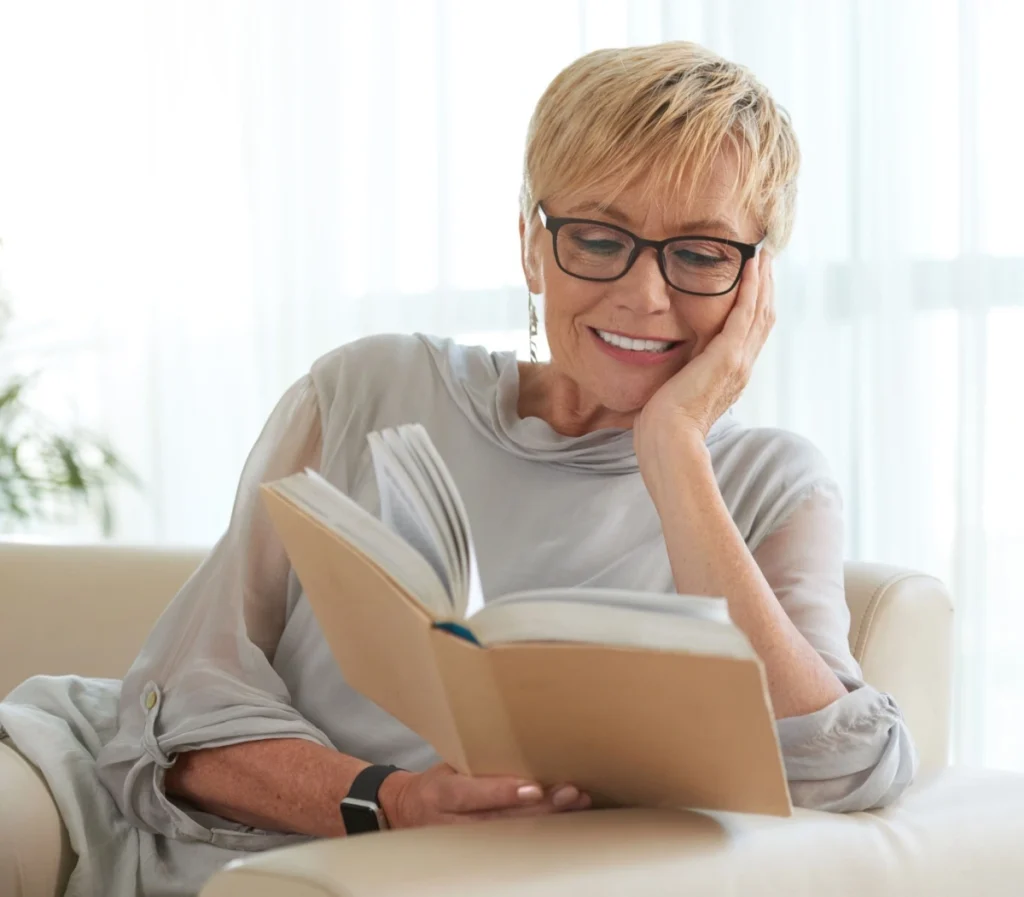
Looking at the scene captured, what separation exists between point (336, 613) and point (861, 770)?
1.58ft

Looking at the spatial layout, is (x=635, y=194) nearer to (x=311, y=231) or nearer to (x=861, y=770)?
(x=861, y=770)

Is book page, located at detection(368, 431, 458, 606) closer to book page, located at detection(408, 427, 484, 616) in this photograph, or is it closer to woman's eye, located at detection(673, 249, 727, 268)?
book page, located at detection(408, 427, 484, 616)

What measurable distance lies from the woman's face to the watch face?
0.56m

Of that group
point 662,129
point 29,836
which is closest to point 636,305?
point 662,129

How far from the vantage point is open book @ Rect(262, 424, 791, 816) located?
882 millimetres

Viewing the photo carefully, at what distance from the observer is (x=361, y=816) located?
1214 mm

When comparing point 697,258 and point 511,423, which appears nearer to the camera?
point 697,258

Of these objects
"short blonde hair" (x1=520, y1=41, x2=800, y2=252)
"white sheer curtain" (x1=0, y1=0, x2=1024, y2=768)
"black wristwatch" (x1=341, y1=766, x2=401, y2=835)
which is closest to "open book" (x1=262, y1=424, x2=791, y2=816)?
"black wristwatch" (x1=341, y1=766, x2=401, y2=835)

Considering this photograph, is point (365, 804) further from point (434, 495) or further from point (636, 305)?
point (636, 305)

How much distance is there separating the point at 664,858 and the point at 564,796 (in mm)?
133

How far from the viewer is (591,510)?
5.10ft

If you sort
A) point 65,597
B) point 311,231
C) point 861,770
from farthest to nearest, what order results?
point 311,231 < point 65,597 < point 861,770

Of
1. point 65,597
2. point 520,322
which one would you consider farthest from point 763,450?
point 520,322

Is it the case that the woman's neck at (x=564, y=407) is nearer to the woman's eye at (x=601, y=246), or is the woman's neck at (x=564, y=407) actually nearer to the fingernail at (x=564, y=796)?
the woman's eye at (x=601, y=246)
